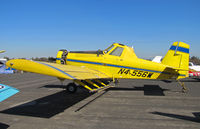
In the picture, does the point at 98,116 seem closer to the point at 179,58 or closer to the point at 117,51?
the point at 117,51

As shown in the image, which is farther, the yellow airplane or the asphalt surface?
the yellow airplane

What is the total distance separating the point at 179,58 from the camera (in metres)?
10.1

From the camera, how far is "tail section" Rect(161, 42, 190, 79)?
9969 millimetres

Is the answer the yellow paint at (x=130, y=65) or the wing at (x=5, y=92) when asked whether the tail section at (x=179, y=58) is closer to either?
the yellow paint at (x=130, y=65)

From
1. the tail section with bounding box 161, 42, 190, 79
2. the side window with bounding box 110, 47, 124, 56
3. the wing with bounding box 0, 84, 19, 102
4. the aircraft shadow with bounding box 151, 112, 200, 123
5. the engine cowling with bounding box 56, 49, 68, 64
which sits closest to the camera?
the wing with bounding box 0, 84, 19, 102

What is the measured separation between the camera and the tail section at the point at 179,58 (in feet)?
32.7

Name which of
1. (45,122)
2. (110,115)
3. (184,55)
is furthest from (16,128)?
(184,55)

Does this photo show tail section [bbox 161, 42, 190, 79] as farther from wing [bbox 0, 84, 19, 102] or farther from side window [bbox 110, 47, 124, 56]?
wing [bbox 0, 84, 19, 102]

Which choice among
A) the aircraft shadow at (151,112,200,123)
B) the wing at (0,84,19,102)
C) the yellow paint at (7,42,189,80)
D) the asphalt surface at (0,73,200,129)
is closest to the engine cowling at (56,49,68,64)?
the yellow paint at (7,42,189,80)

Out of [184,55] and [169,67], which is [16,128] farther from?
[184,55]

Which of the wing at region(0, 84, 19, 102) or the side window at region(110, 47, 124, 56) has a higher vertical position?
the side window at region(110, 47, 124, 56)

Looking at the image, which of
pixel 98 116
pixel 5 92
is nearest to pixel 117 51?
pixel 98 116

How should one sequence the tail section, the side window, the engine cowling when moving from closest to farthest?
the tail section → the side window → the engine cowling

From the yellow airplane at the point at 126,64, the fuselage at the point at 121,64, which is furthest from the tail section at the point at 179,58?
the fuselage at the point at 121,64
